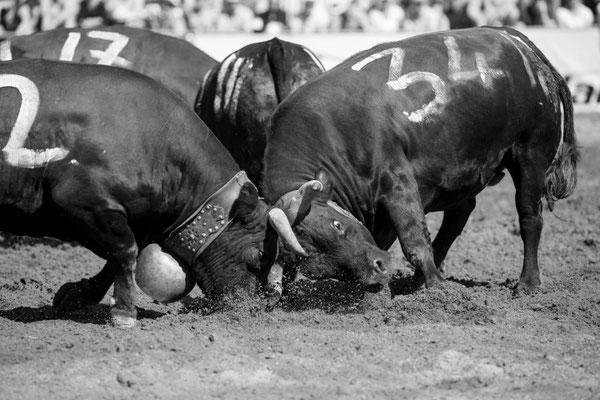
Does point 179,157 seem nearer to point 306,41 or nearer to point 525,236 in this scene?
point 525,236

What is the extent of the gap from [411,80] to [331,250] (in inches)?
54.0

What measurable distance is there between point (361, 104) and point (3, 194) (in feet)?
7.51

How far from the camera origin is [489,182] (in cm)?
772

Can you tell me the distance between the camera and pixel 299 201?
20.7ft

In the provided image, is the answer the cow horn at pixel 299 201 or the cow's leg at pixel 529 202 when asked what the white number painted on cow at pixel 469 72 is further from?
the cow horn at pixel 299 201

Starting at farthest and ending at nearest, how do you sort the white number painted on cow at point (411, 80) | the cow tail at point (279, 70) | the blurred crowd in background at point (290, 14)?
1. the blurred crowd in background at point (290, 14)
2. the cow tail at point (279, 70)
3. the white number painted on cow at point (411, 80)

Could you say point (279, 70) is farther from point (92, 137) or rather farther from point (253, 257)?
point (92, 137)

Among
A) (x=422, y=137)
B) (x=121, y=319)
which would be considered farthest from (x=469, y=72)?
(x=121, y=319)

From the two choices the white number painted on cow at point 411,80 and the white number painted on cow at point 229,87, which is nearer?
the white number painted on cow at point 411,80

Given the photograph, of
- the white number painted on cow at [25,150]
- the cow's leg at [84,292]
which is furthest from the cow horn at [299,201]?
the white number painted on cow at [25,150]

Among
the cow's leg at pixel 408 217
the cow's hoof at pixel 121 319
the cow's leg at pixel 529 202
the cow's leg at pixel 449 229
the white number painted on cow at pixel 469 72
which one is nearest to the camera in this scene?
the cow's hoof at pixel 121 319

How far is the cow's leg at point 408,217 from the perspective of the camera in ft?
21.8

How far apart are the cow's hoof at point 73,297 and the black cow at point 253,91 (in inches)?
75.7

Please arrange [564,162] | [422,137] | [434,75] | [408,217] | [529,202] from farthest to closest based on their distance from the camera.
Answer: [564,162] → [529,202] → [434,75] → [422,137] → [408,217]
